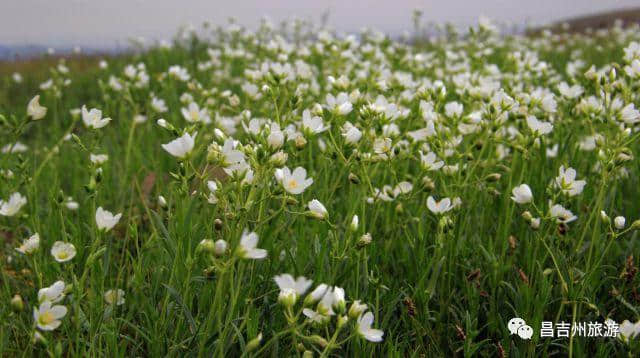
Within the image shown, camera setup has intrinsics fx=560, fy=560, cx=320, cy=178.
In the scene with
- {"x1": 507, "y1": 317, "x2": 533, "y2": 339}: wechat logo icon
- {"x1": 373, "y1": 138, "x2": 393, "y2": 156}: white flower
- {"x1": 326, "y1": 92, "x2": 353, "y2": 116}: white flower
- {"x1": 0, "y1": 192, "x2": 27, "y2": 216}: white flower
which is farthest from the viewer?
{"x1": 326, "y1": 92, "x2": 353, "y2": 116}: white flower

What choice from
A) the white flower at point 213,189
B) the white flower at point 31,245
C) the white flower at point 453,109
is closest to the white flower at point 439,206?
the white flower at point 453,109

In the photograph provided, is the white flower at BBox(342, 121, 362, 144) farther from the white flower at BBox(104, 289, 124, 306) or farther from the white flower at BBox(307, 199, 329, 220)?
the white flower at BBox(104, 289, 124, 306)

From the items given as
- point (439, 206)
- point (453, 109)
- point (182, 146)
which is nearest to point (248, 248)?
point (182, 146)

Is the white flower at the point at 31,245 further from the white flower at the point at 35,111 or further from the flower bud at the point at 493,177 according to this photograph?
the flower bud at the point at 493,177

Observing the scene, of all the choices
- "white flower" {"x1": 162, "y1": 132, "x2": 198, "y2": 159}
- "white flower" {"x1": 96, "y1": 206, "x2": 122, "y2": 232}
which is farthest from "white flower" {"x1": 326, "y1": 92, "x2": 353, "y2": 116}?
"white flower" {"x1": 96, "y1": 206, "x2": 122, "y2": 232}

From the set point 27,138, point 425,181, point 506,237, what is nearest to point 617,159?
point 506,237

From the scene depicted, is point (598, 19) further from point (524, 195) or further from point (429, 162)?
point (524, 195)
